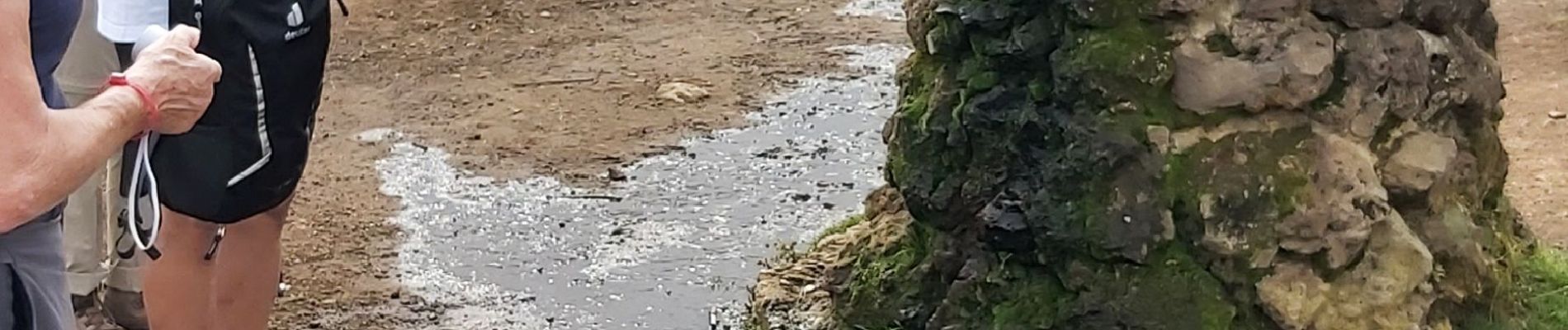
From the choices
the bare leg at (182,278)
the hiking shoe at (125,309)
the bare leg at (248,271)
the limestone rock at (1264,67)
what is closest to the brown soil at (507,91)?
the hiking shoe at (125,309)

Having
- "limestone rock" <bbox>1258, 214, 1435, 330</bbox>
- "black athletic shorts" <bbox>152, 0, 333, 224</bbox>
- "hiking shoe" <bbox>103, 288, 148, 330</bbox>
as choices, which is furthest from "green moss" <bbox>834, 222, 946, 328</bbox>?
"hiking shoe" <bbox>103, 288, 148, 330</bbox>

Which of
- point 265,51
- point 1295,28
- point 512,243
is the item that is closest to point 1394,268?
point 1295,28

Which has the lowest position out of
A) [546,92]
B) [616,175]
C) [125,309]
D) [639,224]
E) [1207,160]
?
[546,92]

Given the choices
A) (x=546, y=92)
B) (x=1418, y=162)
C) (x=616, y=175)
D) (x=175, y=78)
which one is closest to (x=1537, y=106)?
(x=616, y=175)

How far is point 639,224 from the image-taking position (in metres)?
5.24

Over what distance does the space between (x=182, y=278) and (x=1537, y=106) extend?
4.52 metres

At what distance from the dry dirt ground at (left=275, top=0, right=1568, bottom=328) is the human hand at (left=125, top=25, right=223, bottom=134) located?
2.09 m

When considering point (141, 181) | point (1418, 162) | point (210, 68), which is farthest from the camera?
point (1418, 162)

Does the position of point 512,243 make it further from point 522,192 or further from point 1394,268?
point 1394,268

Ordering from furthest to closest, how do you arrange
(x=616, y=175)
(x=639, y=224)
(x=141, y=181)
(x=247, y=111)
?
(x=616, y=175), (x=639, y=224), (x=247, y=111), (x=141, y=181)

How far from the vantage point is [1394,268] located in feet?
9.77

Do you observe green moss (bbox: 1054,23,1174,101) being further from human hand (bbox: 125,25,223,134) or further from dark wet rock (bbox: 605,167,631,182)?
dark wet rock (bbox: 605,167,631,182)

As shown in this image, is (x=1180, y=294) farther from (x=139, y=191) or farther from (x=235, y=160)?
(x=235, y=160)

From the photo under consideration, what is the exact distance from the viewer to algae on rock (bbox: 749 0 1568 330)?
113 inches
